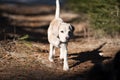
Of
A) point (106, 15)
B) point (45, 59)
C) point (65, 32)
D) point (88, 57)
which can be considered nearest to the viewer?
point (65, 32)

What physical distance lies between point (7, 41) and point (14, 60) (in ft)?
4.77

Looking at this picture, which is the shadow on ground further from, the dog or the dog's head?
the dog's head

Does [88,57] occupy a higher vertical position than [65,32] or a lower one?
lower

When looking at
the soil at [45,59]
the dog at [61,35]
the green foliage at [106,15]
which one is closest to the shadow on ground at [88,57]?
the soil at [45,59]

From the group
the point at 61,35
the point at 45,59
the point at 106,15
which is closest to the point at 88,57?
the point at 45,59

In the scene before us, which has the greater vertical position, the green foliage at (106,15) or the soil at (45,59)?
the green foliage at (106,15)

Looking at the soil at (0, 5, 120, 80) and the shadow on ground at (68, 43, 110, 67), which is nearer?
the soil at (0, 5, 120, 80)

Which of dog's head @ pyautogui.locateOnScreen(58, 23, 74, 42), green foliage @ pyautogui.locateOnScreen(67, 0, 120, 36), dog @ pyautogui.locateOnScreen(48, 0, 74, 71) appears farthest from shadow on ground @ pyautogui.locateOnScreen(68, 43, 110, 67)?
green foliage @ pyautogui.locateOnScreen(67, 0, 120, 36)

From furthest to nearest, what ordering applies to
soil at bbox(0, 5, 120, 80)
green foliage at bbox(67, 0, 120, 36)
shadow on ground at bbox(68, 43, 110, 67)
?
green foliage at bbox(67, 0, 120, 36)
shadow on ground at bbox(68, 43, 110, 67)
soil at bbox(0, 5, 120, 80)

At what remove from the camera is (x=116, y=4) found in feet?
42.1

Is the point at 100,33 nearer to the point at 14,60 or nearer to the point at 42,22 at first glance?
the point at 14,60

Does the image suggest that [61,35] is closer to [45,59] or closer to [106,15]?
[45,59]

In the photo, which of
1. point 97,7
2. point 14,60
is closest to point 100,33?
point 97,7

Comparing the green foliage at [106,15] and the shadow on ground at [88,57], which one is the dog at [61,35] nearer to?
the shadow on ground at [88,57]
